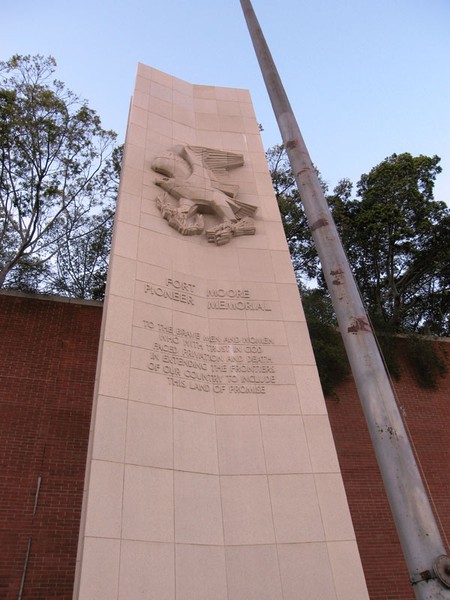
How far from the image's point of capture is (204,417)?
310 inches

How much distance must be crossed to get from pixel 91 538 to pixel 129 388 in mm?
2048

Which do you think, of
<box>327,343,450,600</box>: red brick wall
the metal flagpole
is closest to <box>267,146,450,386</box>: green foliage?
<box>327,343,450,600</box>: red brick wall

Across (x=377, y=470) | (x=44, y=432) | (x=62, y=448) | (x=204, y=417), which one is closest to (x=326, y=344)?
(x=377, y=470)

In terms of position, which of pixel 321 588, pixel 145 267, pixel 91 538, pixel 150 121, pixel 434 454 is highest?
pixel 150 121

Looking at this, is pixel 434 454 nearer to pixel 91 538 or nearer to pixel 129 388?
pixel 129 388

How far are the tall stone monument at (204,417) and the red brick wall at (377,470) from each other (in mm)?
5378

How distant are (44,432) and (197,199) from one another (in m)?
5.81

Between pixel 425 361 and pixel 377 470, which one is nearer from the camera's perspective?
pixel 377 470

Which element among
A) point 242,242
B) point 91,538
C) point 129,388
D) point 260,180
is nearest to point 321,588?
point 91,538

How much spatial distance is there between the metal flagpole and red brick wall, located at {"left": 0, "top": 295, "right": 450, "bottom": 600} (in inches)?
287

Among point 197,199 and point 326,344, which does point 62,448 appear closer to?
point 197,199

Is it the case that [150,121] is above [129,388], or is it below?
above

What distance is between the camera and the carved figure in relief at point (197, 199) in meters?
10.4

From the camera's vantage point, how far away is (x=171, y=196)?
10.8m
